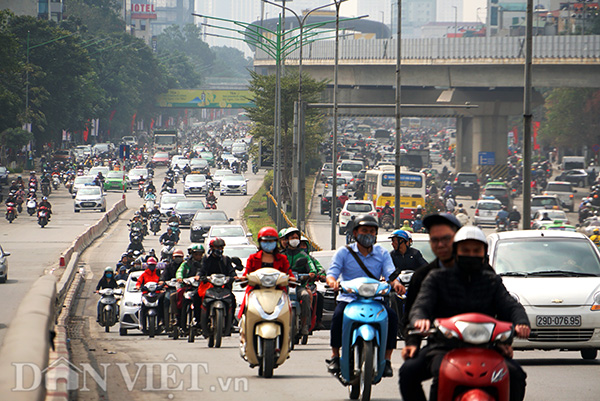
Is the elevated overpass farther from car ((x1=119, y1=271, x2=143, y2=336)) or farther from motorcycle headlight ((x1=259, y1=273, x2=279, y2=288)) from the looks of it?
motorcycle headlight ((x1=259, y1=273, x2=279, y2=288))

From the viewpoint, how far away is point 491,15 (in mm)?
197000

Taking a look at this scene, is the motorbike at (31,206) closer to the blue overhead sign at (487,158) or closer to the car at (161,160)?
the blue overhead sign at (487,158)

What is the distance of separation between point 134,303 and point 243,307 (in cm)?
1139

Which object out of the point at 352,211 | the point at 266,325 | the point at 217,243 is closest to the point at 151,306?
the point at 217,243

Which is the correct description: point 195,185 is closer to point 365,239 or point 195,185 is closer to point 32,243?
point 32,243

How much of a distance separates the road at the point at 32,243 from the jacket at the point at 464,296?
12.7 meters

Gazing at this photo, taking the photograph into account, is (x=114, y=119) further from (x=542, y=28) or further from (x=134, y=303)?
(x=134, y=303)

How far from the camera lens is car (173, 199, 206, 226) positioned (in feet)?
171

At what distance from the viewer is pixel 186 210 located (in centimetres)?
5262

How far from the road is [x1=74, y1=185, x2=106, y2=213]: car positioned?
15.6 inches

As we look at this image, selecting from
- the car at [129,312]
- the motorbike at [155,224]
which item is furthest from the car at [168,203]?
the car at [129,312]

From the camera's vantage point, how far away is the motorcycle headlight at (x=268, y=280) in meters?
10.8

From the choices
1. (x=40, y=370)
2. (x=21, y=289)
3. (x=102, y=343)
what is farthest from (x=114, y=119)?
(x=40, y=370)

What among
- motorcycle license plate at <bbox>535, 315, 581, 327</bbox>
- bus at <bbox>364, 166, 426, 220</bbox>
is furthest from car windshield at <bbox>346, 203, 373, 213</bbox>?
motorcycle license plate at <bbox>535, 315, 581, 327</bbox>
